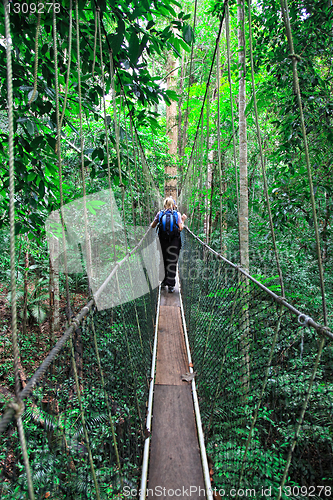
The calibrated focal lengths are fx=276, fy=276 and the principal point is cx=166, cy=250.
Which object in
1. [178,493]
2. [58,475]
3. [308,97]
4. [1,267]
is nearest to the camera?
[58,475]

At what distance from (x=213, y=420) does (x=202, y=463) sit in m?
0.19

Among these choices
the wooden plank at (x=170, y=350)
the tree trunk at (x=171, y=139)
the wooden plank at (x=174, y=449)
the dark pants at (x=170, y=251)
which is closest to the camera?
the wooden plank at (x=174, y=449)

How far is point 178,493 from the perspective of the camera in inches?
38.7

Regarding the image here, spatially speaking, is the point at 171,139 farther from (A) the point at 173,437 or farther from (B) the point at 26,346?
(A) the point at 173,437

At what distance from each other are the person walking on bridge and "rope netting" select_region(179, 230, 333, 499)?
90 cm

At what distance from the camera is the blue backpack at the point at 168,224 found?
2.73m

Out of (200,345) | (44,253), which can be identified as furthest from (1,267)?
(200,345)

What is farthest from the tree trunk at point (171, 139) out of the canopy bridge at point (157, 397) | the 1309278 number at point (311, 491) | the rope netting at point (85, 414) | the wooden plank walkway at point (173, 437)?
the 1309278 number at point (311, 491)

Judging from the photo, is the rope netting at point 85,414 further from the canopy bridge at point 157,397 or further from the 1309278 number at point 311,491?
the 1309278 number at point 311,491

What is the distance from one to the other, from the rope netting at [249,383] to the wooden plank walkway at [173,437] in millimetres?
78

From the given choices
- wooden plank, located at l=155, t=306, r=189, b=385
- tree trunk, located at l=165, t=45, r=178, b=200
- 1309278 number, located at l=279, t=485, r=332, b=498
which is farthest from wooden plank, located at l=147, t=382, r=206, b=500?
tree trunk, located at l=165, t=45, r=178, b=200

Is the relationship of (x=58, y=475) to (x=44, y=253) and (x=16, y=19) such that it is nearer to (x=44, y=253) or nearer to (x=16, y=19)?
(x=16, y=19)

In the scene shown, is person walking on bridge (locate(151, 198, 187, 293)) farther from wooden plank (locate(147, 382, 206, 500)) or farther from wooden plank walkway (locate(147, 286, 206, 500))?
wooden plank (locate(147, 382, 206, 500))

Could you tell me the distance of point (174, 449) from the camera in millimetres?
1137
